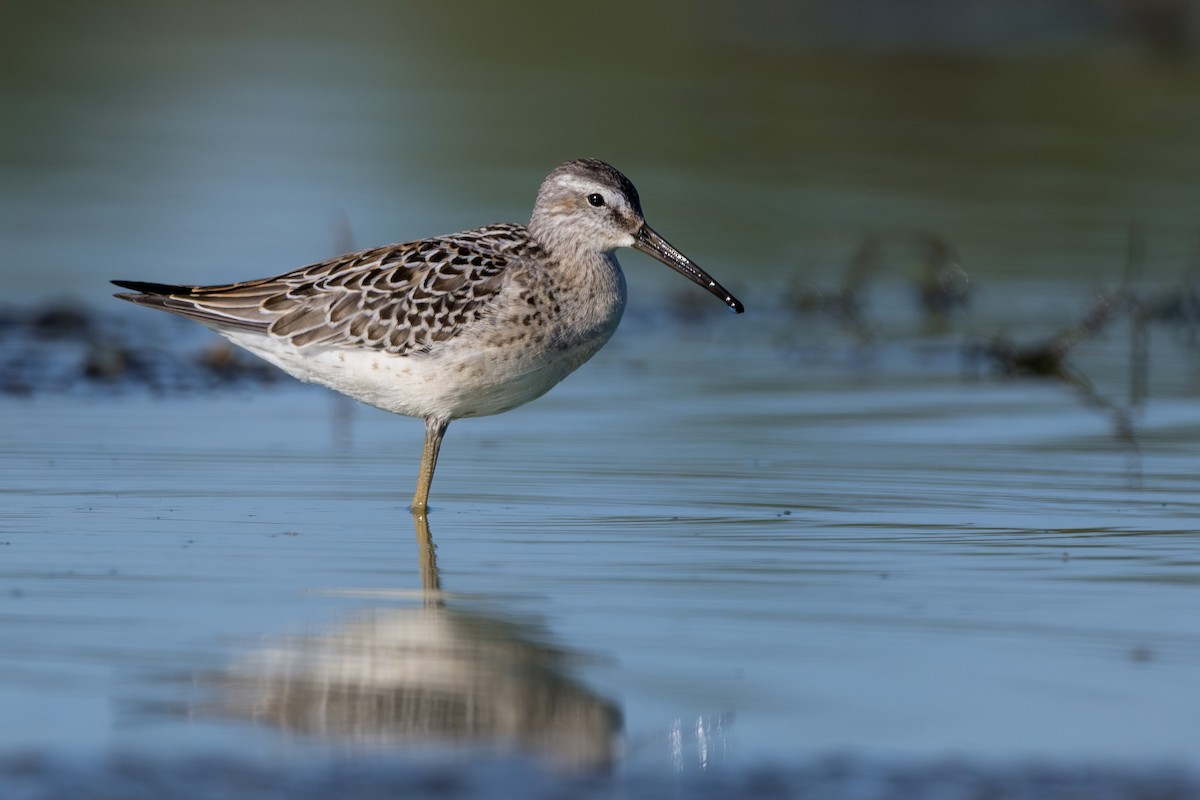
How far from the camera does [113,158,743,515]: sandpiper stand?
851 centimetres

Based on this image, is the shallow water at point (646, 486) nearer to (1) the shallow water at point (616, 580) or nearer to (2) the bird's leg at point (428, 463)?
(1) the shallow water at point (616, 580)

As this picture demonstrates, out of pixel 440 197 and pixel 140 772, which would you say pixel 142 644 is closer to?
pixel 140 772

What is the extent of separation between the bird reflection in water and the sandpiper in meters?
2.05

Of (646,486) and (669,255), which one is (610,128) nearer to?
(669,255)

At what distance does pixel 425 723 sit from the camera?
211 inches

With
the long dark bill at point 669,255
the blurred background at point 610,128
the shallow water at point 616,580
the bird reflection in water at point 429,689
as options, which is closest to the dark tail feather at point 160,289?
the shallow water at point 616,580

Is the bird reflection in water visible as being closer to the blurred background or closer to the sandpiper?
the sandpiper

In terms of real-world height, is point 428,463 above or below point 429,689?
above

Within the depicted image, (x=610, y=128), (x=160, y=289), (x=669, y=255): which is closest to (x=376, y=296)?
(x=160, y=289)

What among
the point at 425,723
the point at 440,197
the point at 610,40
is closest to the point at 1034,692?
the point at 425,723

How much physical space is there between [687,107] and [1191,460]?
15242 millimetres

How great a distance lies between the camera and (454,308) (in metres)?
8.55

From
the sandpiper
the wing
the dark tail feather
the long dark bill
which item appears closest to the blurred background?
the dark tail feather

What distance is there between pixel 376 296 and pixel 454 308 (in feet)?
1.35
